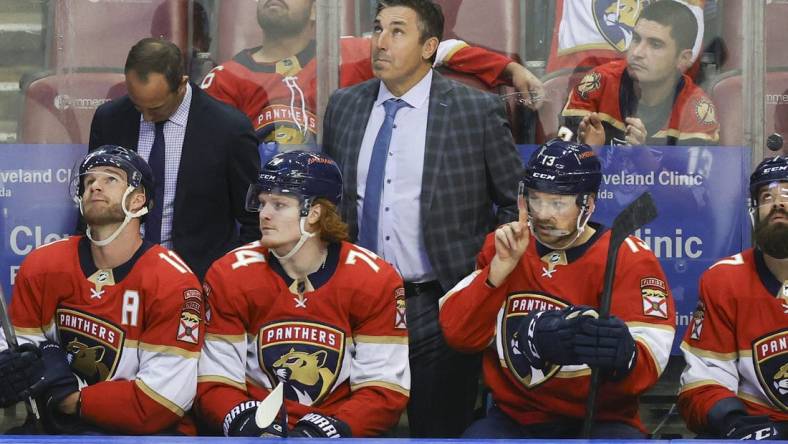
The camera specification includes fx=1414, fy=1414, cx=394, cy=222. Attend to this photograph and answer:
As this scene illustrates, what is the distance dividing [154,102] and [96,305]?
2.37ft

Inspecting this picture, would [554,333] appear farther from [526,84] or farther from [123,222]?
[526,84]

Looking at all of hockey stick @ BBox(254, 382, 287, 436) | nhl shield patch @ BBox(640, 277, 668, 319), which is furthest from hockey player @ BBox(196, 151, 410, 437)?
nhl shield patch @ BBox(640, 277, 668, 319)

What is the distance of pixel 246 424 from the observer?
136 inches

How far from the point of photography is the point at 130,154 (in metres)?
3.82

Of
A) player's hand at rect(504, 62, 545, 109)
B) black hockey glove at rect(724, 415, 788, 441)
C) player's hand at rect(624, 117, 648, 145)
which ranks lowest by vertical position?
black hockey glove at rect(724, 415, 788, 441)

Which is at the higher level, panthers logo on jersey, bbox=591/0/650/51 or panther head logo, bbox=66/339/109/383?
panthers logo on jersey, bbox=591/0/650/51

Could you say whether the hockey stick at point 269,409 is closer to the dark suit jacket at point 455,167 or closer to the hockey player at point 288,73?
the dark suit jacket at point 455,167

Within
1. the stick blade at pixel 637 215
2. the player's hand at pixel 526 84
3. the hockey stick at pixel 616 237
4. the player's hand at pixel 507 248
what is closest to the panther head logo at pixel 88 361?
the player's hand at pixel 507 248

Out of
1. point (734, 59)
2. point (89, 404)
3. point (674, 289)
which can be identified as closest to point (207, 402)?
point (89, 404)

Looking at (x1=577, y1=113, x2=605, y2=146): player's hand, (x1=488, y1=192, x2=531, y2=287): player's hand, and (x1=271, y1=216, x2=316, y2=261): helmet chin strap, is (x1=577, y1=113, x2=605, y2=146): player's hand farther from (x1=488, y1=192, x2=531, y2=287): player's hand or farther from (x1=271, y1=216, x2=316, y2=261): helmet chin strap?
(x1=271, y1=216, x2=316, y2=261): helmet chin strap

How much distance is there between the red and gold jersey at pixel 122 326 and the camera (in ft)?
11.7

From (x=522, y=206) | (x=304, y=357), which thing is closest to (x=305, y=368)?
(x=304, y=357)

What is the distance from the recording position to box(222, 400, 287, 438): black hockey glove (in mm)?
3367

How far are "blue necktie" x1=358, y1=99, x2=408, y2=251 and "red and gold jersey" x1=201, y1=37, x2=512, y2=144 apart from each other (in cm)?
33
